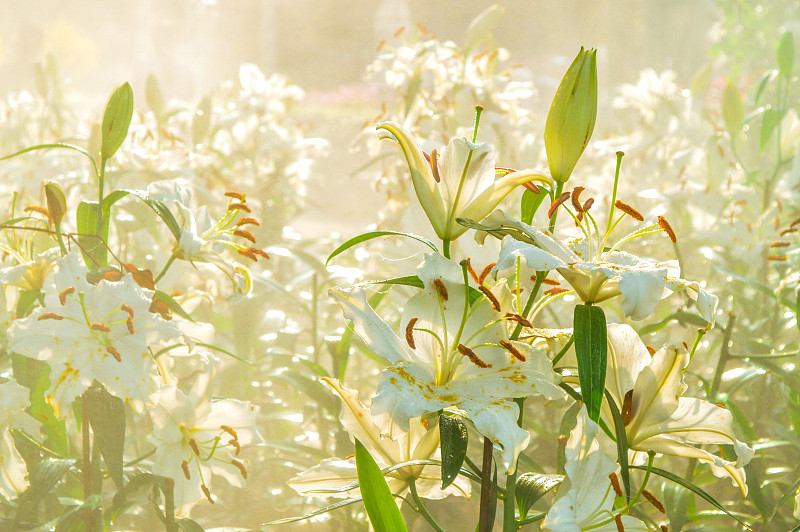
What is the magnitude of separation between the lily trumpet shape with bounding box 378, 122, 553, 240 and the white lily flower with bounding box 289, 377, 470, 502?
134mm

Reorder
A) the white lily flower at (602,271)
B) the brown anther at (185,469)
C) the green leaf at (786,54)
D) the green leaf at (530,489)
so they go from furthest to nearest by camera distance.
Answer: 1. the green leaf at (786,54)
2. the brown anther at (185,469)
3. the green leaf at (530,489)
4. the white lily flower at (602,271)

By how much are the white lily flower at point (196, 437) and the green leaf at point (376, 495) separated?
0.74 ft

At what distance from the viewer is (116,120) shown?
53 centimetres

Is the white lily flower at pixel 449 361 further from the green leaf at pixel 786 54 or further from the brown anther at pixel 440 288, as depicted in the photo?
the green leaf at pixel 786 54

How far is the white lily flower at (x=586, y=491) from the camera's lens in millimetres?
400

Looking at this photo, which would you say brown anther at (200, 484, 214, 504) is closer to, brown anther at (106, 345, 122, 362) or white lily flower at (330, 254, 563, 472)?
brown anther at (106, 345, 122, 362)

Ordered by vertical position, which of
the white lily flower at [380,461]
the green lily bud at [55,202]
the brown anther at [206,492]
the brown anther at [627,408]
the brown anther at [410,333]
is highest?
the green lily bud at [55,202]

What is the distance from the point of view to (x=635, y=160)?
1.63 meters

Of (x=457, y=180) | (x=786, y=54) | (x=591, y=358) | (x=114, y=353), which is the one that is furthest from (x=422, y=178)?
(x=786, y=54)

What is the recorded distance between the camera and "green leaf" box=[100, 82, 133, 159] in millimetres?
529

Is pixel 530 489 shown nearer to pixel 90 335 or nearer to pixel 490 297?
pixel 490 297

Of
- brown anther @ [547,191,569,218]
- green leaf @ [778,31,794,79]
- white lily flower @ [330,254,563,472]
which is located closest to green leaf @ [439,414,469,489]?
white lily flower @ [330,254,563,472]

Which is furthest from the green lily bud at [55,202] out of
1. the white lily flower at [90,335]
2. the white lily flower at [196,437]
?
the white lily flower at [196,437]

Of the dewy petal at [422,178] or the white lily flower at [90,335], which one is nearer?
the dewy petal at [422,178]
